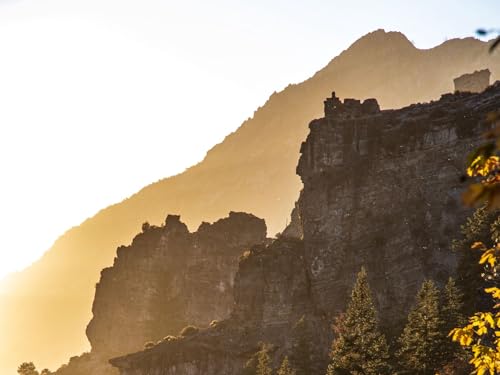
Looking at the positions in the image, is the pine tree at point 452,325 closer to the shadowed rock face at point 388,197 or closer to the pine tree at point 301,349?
the shadowed rock face at point 388,197

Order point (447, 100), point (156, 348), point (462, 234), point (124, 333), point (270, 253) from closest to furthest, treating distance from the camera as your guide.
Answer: point (462, 234) < point (447, 100) < point (270, 253) < point (156, 348) < point (124, 333)

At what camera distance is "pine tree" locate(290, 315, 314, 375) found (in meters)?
73.1

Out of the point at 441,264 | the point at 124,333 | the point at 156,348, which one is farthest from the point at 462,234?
the point at 124,333

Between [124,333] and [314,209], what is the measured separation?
5877cm

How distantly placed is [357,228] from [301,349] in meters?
15.4

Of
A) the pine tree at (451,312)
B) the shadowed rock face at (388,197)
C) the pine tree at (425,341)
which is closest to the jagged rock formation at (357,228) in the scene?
the shadowed rock face at (388,197)

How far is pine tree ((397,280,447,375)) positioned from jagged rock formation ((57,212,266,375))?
7099 cm

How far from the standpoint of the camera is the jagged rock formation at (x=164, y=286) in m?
122

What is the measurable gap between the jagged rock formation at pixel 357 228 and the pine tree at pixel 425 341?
1546cm

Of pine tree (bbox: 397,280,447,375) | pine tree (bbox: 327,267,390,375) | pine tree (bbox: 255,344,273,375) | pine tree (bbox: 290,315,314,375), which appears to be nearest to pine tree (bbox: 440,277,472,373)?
pine tree (bbox: 397,280,447,375)

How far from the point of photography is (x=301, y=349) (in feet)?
245

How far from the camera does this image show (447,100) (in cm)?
8119

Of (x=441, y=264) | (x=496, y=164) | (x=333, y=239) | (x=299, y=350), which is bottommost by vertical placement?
(x=496, y=164)

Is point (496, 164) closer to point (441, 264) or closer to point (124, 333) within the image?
point (441, 264)
